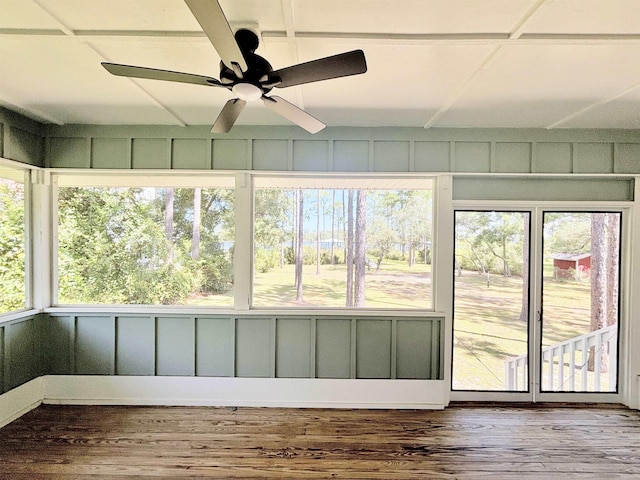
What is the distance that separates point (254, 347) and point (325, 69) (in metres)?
2.71

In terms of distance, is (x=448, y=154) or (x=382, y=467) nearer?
(x=382, y=467)

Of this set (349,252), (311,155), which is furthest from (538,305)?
(311,155)

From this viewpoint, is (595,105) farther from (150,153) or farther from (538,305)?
(150,153)

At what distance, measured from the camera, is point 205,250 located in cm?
359

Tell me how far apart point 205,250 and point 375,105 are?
212 cm

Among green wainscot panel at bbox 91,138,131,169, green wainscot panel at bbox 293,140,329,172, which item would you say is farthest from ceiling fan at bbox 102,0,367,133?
green wainscot panel at bbox 91,138,131,169

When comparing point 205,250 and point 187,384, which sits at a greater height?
point 205,250

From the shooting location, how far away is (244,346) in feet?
11.5

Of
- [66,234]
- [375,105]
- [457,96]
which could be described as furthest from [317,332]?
[66,234]

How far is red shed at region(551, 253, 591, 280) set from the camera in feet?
11.8

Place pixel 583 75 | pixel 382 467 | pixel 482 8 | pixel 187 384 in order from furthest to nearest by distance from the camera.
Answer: pixel 187 384
pixel 382 467
pixel 583 75
pixel 482 8

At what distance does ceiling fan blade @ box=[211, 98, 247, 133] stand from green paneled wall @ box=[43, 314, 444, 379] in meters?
1.92

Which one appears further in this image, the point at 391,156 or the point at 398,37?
the point at 391,156

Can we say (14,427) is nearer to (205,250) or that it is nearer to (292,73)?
(205,250)
